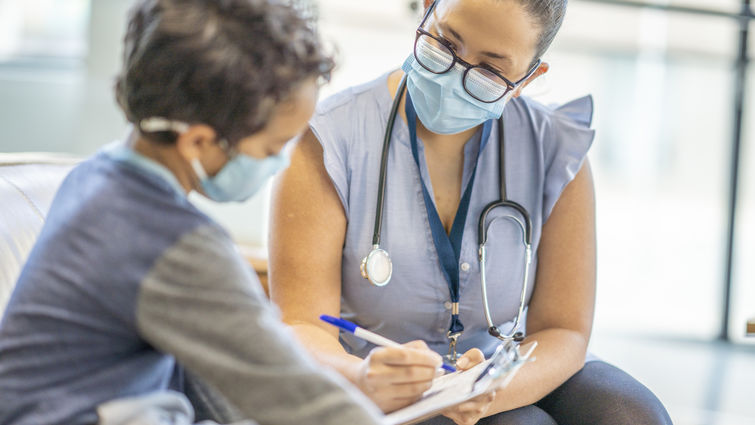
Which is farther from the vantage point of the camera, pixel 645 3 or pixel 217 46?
pixel 645 3

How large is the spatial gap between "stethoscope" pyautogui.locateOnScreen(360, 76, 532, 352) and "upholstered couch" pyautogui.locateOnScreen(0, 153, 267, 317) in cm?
58

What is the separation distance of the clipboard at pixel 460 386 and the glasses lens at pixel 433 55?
0.50 metres

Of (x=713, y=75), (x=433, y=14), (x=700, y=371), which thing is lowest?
(x=700, y=371)

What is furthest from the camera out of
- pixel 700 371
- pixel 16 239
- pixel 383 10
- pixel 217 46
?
pixel 383 10

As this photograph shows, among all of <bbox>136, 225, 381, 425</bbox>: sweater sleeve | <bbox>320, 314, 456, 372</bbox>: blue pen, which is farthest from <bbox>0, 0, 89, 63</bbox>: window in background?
<bbox>136, 225, 381, 425</bbox>: sweater sleeve

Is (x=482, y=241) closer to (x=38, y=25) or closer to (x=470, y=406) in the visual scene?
(x=470, y=406)

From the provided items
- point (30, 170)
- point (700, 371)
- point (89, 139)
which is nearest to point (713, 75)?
point (700, 371)

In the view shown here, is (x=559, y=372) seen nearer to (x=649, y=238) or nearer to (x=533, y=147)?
(x=533, y=147)

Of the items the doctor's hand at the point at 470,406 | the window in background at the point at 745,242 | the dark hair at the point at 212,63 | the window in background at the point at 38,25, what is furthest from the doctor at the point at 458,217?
the window in background at the point at 38,25

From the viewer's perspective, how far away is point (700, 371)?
3277 millimetres

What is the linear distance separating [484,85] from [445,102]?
0.07 m

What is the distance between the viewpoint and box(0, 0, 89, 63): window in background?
3.96 m

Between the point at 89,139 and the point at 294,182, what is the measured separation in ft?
8.64

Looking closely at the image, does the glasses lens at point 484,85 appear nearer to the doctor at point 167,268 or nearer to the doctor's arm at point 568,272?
the doctor's arm at point 568,272
